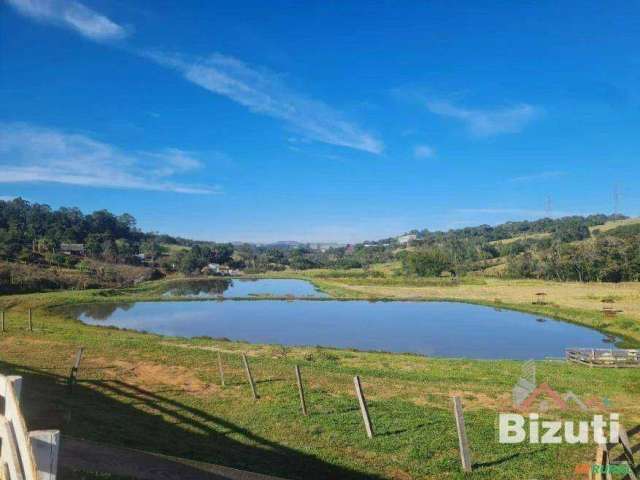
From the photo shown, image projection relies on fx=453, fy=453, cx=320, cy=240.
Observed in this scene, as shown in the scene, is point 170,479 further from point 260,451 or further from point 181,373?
point 181,373

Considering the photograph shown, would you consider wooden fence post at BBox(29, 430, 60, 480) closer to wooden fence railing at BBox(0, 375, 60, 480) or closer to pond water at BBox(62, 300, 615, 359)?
wooden fence railing at BBox(0, 375, 60, 480)

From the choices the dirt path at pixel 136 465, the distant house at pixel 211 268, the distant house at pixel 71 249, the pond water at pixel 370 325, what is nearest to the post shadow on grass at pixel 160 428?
the dirt path at pixel 136 465

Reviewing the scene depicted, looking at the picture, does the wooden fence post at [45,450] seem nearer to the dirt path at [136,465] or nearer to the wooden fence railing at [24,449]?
the wooden fence railing at [24,449]

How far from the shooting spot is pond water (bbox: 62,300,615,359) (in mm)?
42938

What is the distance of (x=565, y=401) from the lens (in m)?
18.8

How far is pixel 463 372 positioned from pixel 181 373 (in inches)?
628

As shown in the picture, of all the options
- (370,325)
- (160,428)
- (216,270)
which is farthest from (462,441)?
(216,270)

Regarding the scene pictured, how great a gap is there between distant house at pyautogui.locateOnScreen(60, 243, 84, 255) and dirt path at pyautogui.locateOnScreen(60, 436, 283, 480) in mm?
148900

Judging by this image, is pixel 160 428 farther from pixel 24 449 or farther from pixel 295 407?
pixel 24 449

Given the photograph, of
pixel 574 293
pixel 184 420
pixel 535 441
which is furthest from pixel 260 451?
pixel 574 293

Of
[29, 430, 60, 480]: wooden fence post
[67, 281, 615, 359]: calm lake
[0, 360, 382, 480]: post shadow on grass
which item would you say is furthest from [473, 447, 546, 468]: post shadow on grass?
[67, 281, 615, 359]: calm lake

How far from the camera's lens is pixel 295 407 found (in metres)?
16.0

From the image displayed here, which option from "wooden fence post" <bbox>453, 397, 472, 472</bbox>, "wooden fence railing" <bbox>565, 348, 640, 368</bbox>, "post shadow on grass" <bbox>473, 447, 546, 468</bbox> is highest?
"wooden fence post" <bbox>453, 397, 472, 472</bbox>

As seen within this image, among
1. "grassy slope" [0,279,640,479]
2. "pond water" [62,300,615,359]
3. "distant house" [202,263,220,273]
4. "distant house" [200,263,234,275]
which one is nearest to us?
"grassy slope" [0,279,640,479]
